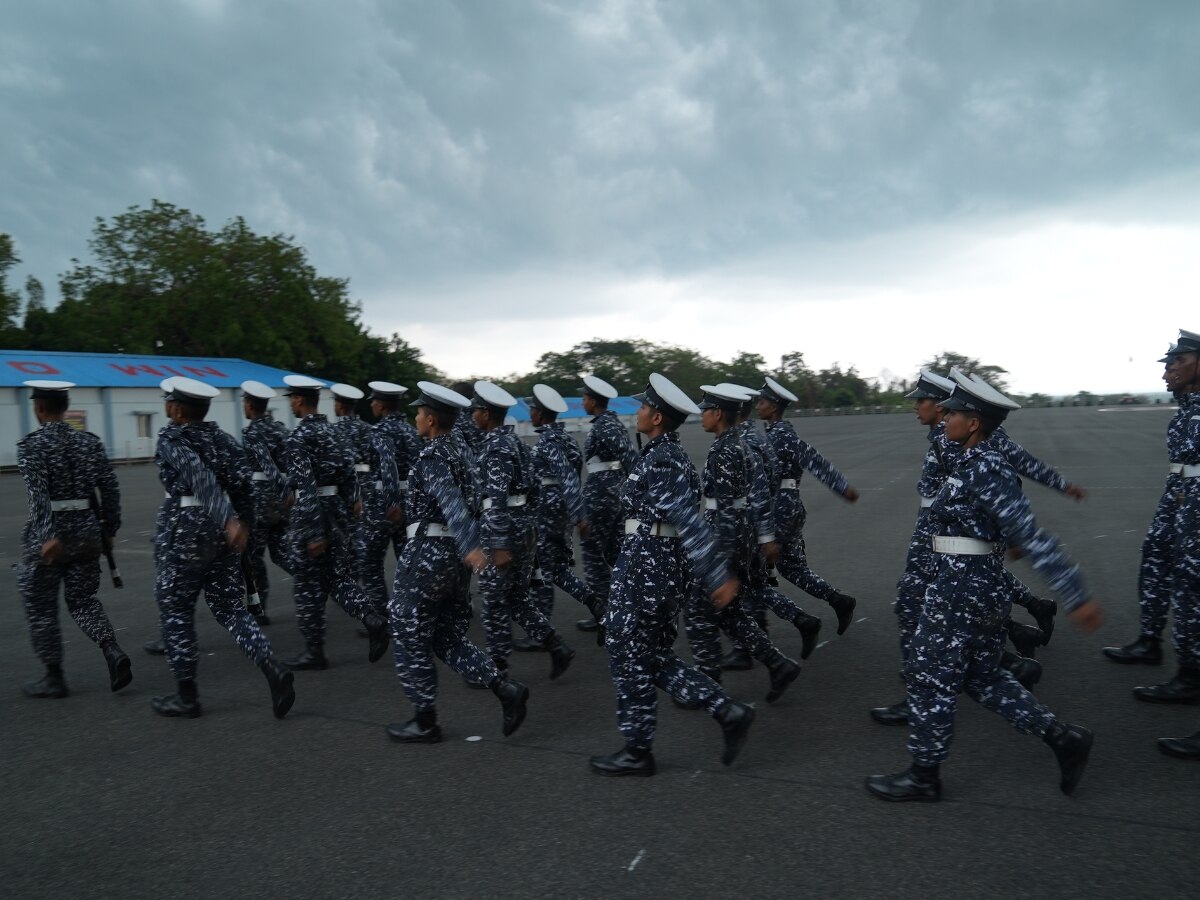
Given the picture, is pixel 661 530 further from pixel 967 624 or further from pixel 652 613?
pixel 967 624

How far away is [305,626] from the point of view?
6.28 m

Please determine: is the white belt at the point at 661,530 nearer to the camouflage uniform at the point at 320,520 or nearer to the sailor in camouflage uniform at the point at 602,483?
the sailor in camouflage uniform at the point at 602,483

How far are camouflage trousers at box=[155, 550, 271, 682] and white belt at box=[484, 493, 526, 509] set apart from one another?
5.01 feet

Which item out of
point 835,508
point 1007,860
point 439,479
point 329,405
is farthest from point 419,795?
point 329,405

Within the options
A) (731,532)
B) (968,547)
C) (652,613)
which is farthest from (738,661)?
(968,547)

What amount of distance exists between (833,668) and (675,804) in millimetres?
2346

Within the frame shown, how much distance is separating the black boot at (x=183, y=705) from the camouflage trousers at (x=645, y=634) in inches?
106

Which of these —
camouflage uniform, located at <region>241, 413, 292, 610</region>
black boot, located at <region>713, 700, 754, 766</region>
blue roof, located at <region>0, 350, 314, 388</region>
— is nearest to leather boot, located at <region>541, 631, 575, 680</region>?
black boot, located at <region>713, 700, 754, 766</region>

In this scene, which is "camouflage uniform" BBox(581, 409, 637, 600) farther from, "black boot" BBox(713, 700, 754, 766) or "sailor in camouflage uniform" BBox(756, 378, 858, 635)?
"black boot" BBox(713, 700, 754, 766)

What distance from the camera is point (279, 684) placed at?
5078mm

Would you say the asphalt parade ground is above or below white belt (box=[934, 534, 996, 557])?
below

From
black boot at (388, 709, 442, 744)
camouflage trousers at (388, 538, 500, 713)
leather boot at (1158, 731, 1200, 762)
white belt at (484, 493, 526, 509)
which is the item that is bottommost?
leather boot at (1158, 731, 1200, 762)

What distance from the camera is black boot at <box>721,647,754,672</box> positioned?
6004mm

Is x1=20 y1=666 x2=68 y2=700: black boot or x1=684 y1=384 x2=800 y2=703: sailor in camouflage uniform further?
x1=20 y1=666 x2=68 y2=700: black boot
